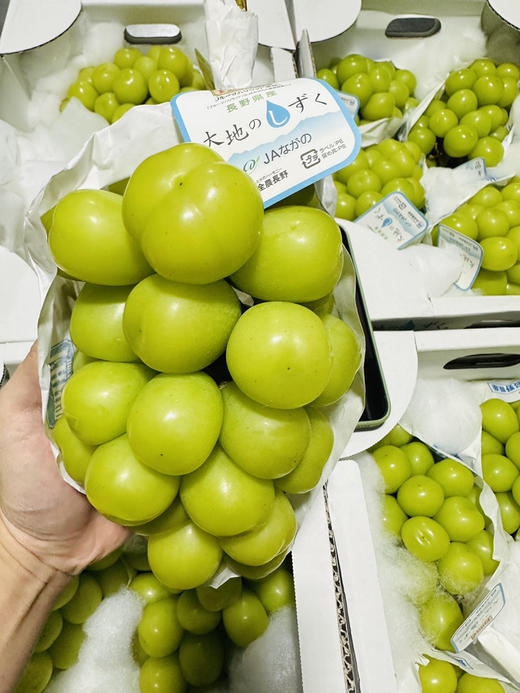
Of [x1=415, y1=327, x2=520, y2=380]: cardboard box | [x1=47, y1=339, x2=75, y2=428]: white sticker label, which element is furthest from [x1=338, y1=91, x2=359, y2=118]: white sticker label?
[x1=47, y1=339, x2=75, y2=428]: white sticker label

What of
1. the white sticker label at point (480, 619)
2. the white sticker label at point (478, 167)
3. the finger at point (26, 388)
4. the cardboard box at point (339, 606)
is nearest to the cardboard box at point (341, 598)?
the cardboard box at point (339, 606)

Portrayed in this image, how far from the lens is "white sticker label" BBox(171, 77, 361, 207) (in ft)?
1.55

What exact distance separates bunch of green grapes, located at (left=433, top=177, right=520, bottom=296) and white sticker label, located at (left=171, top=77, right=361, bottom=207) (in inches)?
30.9

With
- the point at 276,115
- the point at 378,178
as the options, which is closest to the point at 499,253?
the point at 378,178

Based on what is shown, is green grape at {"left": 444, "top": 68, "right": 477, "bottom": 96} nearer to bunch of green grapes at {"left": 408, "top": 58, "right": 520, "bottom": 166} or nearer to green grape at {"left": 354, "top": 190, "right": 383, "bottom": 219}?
bunch of green grapes at {"left": 408, "top": 58, "right": 520, "bottom": 166}

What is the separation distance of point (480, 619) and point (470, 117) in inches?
50.9

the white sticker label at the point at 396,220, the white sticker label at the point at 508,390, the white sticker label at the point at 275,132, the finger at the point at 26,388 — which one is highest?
the white sticker label at the point at 275,132

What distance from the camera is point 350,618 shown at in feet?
2.27

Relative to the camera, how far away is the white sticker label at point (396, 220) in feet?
3.68

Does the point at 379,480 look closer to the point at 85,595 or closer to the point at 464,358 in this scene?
the point at 464,358

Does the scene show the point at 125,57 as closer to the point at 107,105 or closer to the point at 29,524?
the point at 107,105

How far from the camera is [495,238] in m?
1.16

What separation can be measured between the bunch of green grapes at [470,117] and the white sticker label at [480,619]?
1.14 meters

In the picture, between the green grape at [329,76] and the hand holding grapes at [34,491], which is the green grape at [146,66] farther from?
the hand holding grapes at [34,491]
